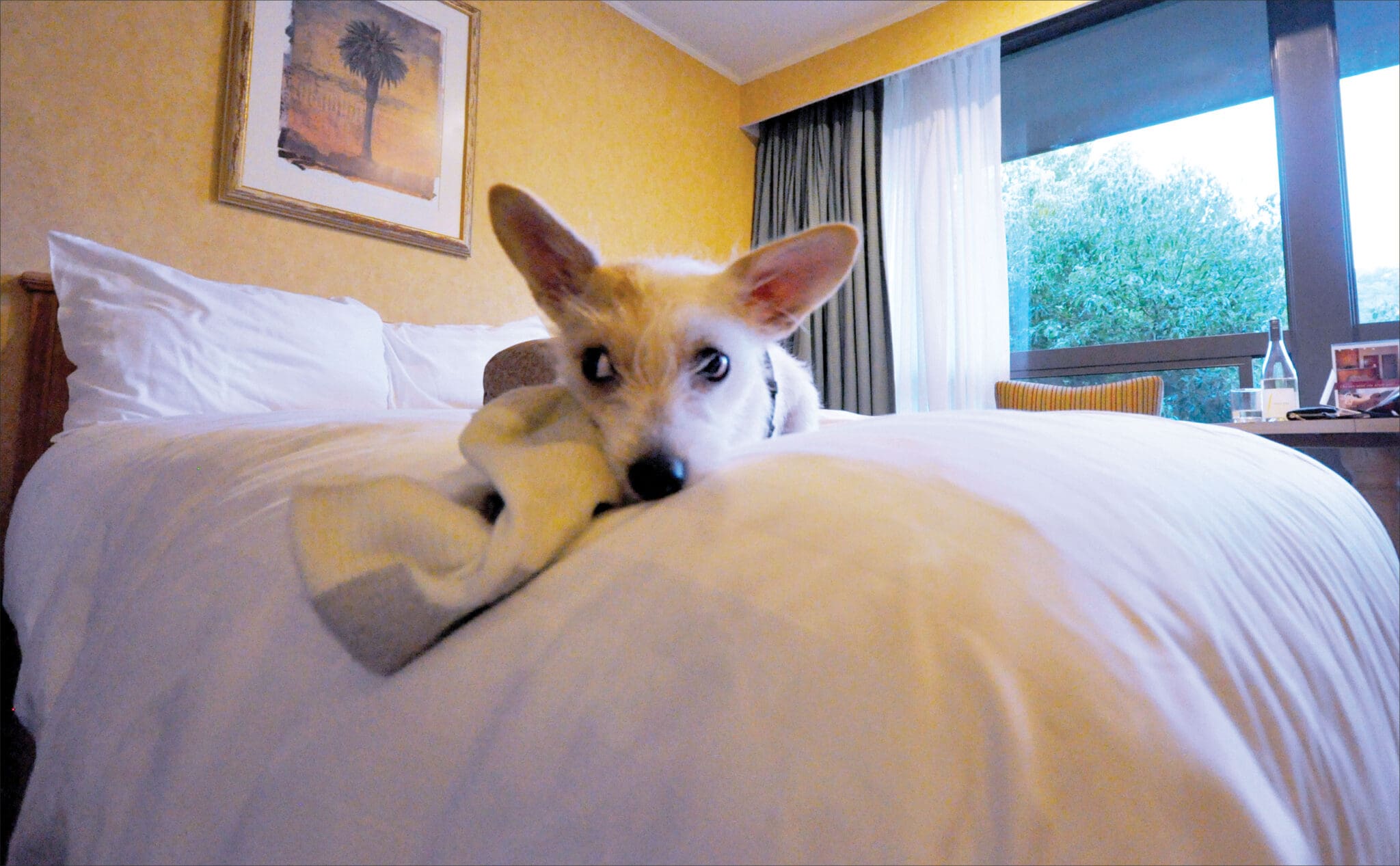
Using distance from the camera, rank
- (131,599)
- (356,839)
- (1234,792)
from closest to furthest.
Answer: (1234,792), (356,839), (131,599)

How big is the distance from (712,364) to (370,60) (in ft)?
8.28

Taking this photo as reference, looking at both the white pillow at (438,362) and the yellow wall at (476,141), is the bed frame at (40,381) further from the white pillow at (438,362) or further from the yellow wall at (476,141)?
the white pillow at (438,362)

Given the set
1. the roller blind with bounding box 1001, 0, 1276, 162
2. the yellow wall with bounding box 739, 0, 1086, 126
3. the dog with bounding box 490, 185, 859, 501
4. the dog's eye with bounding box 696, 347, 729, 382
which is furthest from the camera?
the yellow wall with bounding box 739, 0, 1086, 126

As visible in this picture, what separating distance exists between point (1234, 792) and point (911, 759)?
0.39ft

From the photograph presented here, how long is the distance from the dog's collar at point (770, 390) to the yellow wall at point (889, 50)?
3037mm

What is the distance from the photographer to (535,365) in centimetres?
98

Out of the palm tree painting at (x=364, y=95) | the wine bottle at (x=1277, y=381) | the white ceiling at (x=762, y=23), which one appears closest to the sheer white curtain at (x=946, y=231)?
the white ceiling at (x=762, y=23)

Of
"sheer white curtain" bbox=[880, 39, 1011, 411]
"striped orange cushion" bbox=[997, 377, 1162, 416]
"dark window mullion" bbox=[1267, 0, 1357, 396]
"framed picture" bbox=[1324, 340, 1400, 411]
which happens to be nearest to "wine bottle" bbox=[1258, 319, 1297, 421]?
"framed picture" bbox=[1324, 340, 1400, 411]

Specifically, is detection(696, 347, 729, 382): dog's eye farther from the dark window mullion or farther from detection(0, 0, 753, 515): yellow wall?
the dark window mullion

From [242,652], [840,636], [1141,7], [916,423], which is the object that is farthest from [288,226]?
[1141,7]

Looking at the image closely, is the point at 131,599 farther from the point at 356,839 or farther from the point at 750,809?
the point at 750,809

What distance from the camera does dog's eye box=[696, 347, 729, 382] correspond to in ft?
2.34

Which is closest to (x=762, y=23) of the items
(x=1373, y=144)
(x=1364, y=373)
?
(x=1373, y=144)

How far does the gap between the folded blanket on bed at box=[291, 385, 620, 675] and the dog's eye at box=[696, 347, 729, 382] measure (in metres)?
0.22
